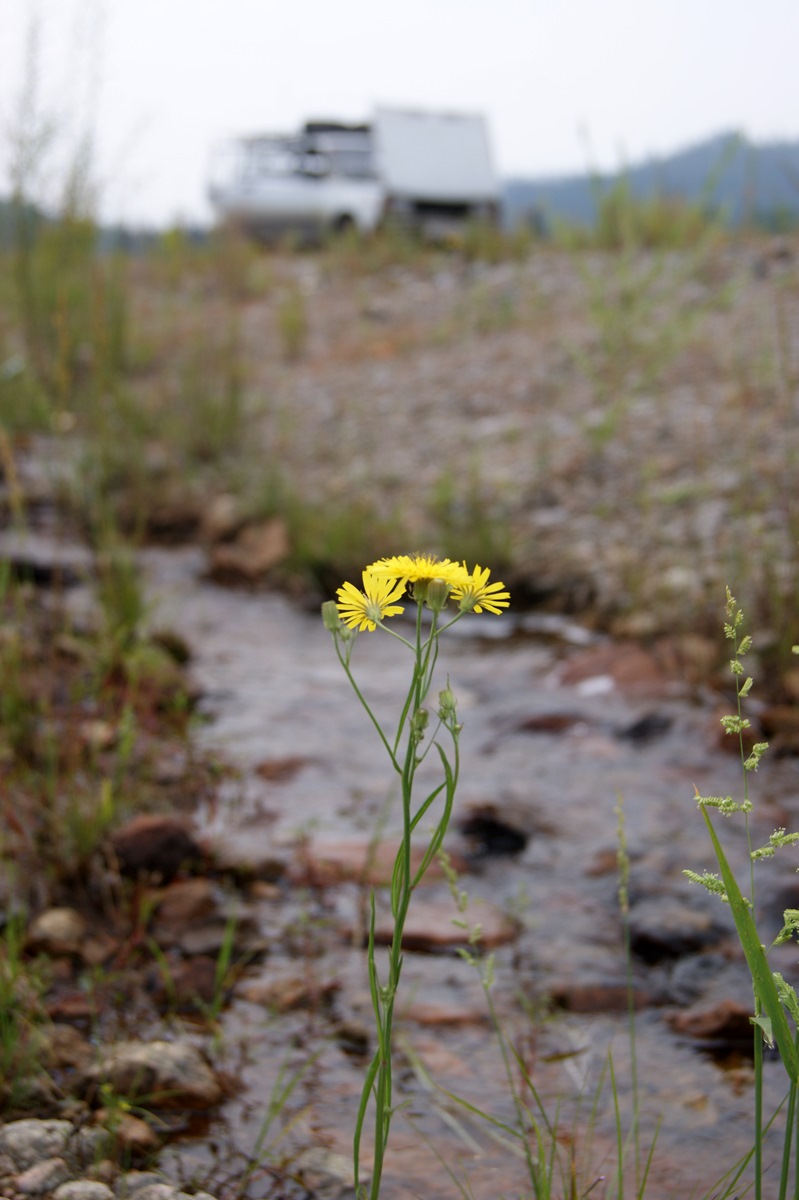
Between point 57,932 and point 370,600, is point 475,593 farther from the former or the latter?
point 57,932

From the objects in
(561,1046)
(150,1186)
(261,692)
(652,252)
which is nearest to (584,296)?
(652,252)

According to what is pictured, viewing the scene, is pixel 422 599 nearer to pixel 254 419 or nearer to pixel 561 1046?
pixel 561 1046

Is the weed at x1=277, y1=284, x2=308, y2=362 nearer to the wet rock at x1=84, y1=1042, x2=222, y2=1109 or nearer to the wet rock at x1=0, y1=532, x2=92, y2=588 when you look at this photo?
the wet rock at x1=0, y1=532, x2=92, y2=588

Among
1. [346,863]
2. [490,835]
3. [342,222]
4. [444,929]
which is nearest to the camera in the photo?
[444,929]

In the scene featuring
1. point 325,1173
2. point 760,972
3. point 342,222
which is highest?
point 342,222

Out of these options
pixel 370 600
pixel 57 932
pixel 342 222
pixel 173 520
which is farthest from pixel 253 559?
pixel 342 222

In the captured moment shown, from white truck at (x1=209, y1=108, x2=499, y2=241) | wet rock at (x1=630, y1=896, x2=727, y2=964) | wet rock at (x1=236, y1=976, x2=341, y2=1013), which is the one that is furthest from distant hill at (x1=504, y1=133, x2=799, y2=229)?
white truck at (x1=209, y1=108, x2=499, y2=241)
